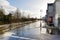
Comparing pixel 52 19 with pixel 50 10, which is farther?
pixel 50 10

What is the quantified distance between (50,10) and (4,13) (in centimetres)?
1042

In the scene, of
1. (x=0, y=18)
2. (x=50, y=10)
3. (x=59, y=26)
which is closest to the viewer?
(x=59, y=26)

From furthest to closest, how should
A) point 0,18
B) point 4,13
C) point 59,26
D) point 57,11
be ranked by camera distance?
point 4,13
point 57,11
point 0,18
point 59,26

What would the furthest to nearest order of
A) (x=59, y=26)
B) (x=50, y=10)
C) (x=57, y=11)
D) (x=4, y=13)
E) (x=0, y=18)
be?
(x=50, y=10)
(x=4, y=13)
(x=57, y=11)
(x=0, y=18)
(x=59, y=26)

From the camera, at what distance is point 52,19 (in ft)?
91.8

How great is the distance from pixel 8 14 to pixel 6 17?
250 centimetres

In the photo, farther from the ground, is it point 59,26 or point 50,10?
point 50,10

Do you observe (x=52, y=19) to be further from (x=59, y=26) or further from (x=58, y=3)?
(x=59, y=26)

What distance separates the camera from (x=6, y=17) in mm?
25328

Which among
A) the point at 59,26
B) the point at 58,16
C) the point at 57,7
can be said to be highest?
the point at 57,7

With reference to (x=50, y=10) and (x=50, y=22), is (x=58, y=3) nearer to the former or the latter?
(x=50, y=22)

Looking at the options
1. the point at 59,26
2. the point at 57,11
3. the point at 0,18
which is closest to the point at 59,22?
the point at 59,26

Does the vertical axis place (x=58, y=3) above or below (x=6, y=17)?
above

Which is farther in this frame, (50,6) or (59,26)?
(50,6)
